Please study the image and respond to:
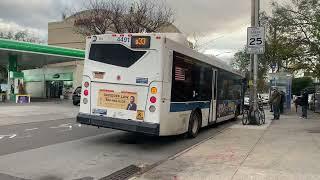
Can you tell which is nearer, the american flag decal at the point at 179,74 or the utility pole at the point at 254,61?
the american flag decal at the point at 179,74

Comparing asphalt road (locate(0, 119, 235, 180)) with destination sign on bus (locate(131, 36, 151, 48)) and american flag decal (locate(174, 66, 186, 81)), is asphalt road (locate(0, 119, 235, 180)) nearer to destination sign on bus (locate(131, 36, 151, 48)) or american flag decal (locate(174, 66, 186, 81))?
american flag decal (locate(174, 66, 186, 81))

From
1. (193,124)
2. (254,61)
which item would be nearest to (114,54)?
(193,124)

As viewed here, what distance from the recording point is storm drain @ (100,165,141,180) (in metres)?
8.68

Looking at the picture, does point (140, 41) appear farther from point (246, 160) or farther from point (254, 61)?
point (254, 61)

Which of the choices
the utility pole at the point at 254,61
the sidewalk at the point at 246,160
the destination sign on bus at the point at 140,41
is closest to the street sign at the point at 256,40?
the utility pole at the point at 254,61

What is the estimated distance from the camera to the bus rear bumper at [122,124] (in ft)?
38.1

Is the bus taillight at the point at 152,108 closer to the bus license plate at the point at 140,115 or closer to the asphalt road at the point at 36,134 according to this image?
the bus license plate at the point at 140,115

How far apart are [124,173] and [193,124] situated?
5885 millimetres

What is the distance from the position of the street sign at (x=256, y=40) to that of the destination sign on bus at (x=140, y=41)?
29.4 ft

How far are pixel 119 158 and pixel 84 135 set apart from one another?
4.27 meters

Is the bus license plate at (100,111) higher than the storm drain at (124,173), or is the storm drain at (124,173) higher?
the bus license plate at (100,111)

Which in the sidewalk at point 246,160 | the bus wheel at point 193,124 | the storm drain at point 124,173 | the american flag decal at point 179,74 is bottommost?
the storm drain at point 124,173

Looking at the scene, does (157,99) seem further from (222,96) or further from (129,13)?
(129,13)

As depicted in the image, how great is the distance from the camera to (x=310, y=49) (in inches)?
1198
